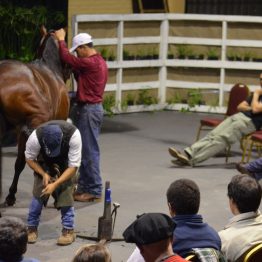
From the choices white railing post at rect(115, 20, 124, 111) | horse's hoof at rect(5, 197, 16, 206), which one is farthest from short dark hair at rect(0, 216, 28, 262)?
white railing post at rect(115, 20, 124, 111)

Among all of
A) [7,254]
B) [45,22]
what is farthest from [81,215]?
[45,22]

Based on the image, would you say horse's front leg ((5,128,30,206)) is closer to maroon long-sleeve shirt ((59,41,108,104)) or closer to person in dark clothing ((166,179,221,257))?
maroon long-sleeve shirt ((59,41,108,104))

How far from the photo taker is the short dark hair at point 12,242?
4.89 m

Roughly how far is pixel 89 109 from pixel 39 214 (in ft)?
6.89

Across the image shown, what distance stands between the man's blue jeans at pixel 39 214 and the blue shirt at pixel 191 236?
2.85m

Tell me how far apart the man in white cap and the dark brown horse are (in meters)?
0.27

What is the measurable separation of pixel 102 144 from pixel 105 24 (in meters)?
2.97

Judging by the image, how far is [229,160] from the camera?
42.3 feet

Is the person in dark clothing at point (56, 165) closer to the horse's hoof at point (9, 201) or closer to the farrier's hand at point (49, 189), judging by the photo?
the farrier's hand at point (49, 189)

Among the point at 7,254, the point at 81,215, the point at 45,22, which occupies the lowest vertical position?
the point at 81,215

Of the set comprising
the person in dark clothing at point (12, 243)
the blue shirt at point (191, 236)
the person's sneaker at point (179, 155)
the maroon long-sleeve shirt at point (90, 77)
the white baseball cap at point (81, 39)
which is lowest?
the person's sneaker at point (179, 155)

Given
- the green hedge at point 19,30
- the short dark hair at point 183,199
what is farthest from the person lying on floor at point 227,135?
the short dark hair at point 183,199

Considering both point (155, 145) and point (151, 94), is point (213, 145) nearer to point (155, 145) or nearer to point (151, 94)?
point (155, 145)

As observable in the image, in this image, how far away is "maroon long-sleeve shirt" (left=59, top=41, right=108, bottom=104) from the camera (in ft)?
33.8
